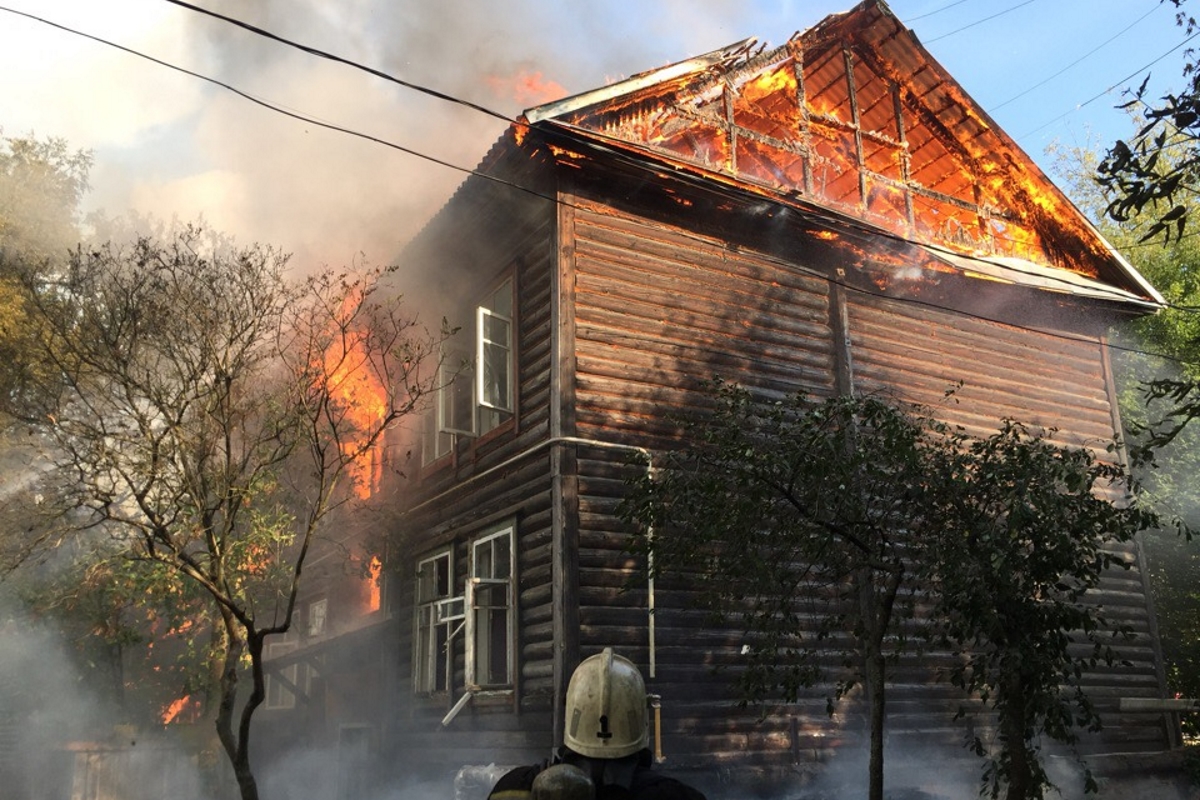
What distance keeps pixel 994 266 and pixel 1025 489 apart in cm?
741

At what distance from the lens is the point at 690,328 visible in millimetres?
11977

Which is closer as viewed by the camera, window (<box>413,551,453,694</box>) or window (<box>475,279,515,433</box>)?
A: window (<box>475,279,515,433</box>)

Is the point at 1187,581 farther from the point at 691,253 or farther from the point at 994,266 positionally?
the point at 691,253

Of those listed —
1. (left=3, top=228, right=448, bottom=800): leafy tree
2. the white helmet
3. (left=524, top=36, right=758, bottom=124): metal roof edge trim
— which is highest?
(left=524, top=36, right=758, bottom=124): metal roof edge trim

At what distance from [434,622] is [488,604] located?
5.46 feet

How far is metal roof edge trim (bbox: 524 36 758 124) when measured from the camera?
35.9 feet

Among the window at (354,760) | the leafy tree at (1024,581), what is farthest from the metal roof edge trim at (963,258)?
the window at (354,760)

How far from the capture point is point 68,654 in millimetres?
19047

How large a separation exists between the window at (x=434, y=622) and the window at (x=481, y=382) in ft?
5.38

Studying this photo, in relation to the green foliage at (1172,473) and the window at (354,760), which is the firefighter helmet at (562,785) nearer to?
the window at (354,760)

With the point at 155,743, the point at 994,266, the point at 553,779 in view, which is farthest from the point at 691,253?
the point at 155,743

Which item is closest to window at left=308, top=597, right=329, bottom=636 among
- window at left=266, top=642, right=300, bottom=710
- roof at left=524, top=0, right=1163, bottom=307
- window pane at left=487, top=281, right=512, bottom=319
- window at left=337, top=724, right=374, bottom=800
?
window at left=266, top=642, right=300, bottom=710

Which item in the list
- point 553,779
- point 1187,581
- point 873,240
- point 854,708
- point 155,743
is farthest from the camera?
point 1187,581

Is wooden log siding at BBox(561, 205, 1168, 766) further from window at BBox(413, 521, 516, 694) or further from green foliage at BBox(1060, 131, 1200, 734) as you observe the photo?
green foliage at BBox(1060, 131, 1200, 734)
